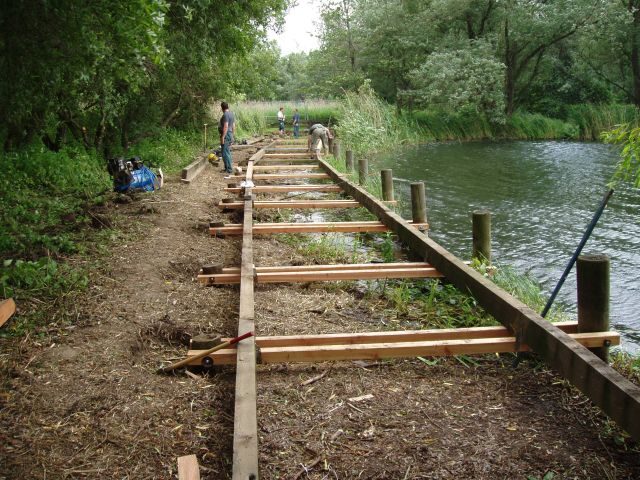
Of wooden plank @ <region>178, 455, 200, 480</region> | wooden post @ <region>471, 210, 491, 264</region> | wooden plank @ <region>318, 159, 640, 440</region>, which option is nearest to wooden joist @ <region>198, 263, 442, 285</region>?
wooden plank @ <region>318, 159, 640, 440</region>

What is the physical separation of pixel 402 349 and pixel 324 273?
1.82 meters

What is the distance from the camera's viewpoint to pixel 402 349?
3.86m

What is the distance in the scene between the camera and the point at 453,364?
13.1ft

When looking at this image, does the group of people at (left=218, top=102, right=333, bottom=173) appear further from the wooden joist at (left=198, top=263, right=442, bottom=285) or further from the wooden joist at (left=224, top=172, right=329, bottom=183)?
the wooden joist at (left=198, top=263, right=442, bottom=285)

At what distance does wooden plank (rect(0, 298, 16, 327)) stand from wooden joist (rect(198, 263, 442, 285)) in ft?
5.33

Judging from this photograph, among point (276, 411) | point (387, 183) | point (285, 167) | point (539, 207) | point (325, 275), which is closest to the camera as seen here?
point (276, 411)

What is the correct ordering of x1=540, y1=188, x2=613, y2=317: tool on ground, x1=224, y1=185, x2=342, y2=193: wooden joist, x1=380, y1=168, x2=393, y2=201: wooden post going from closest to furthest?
x1=540, y1=188, x2=613, y2=317: tool on ground, x1=380, y1=168, x2=393, y2=201: wooden post, x1=224, y1=185, x2=342, y2=193: wooden joist

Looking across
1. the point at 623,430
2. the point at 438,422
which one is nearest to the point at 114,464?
the point at 438,422

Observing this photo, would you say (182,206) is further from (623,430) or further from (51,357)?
(623,430)

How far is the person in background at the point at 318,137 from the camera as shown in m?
18.2

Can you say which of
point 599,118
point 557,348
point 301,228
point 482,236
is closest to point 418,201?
point 301,228

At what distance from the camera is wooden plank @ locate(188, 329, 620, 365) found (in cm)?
376

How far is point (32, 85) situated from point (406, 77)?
27.8 metres

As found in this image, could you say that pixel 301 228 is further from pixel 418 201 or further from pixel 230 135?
pixel 230 135
